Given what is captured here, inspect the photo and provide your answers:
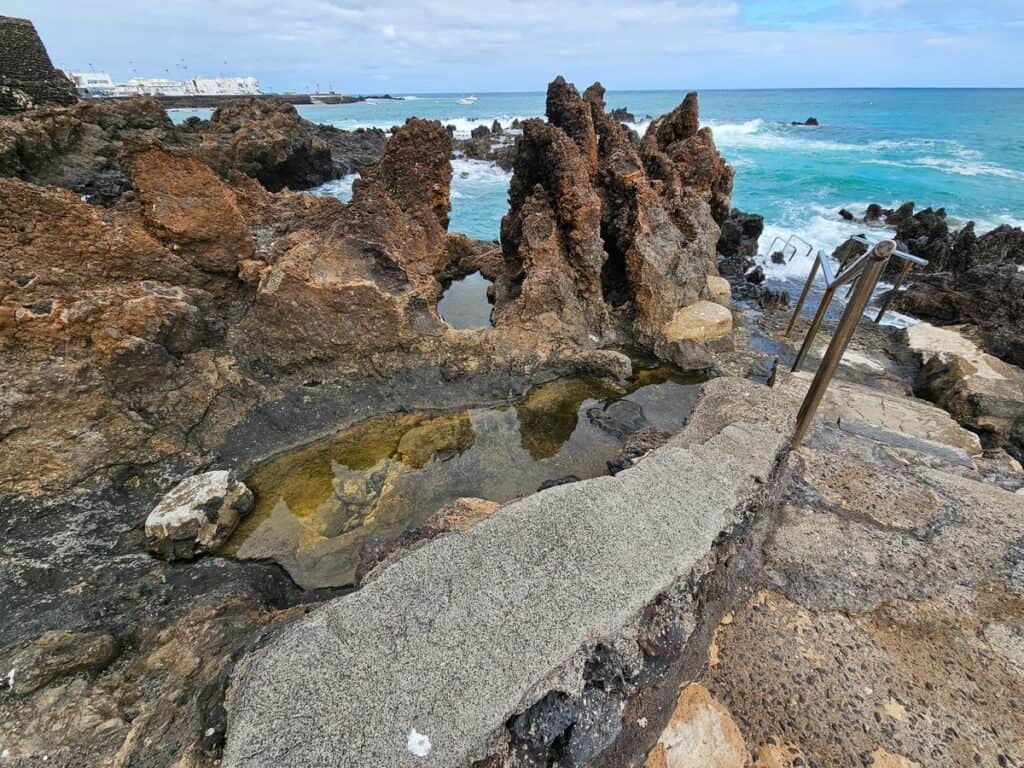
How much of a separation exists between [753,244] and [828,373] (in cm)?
1524

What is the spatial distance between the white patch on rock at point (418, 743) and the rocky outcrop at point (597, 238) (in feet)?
22.2

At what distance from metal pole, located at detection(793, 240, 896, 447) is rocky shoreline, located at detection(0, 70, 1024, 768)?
20.1 inches

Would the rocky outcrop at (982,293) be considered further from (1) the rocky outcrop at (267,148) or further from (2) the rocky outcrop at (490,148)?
(2) the rocky outcrop at (490,148)

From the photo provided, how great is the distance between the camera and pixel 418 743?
2.13 metres

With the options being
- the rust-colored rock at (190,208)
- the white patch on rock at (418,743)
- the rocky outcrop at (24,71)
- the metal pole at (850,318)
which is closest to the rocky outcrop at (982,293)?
the metal pole at (850,318)

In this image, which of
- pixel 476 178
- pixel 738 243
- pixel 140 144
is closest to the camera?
pixel 140 144

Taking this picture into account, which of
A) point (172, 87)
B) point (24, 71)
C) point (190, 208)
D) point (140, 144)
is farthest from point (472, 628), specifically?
point (172, 87)

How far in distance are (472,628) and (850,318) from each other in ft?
12.5

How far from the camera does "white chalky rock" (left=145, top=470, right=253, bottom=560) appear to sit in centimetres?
449

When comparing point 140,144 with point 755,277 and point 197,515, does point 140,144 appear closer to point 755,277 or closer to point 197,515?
point 197,515

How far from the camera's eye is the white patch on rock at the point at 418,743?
2102mm

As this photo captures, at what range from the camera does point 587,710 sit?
8.10 ft

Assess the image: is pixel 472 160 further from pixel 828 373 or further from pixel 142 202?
pixel 828 373

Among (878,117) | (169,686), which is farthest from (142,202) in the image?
(878,117)
